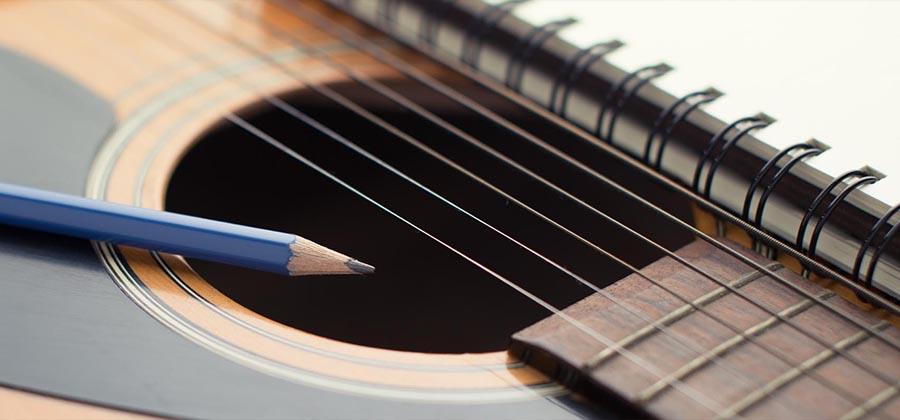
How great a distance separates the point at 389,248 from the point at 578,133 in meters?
0.15

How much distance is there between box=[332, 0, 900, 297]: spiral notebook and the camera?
0.54 meters

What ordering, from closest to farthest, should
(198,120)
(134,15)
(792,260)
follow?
1. (792,260)
2. (198,120)
3. (134,15)

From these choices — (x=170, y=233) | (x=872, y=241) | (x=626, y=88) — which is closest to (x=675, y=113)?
(x=626, y=88)

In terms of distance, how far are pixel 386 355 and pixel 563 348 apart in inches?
3.6

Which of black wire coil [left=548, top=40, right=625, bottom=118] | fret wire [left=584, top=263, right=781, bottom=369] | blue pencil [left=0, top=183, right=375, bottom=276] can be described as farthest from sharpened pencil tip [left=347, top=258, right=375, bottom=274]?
black wire coil [left=548, top=40, right=625, bottom=118]

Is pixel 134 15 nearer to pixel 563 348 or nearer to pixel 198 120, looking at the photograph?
pixel 198 120

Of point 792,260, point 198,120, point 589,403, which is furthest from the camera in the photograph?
point 198,120

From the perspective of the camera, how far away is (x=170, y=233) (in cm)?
54

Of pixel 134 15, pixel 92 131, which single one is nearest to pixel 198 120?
pixel 92 131

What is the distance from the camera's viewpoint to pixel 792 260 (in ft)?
1.90

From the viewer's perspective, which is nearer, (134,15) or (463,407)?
(463,407)

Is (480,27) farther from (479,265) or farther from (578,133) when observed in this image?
(479,265)

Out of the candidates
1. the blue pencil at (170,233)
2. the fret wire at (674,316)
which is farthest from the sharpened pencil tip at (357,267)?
the fret wire at (674,316)

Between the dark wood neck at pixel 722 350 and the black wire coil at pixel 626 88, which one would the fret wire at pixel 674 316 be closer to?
the dark wood neck at pixel 722 350
